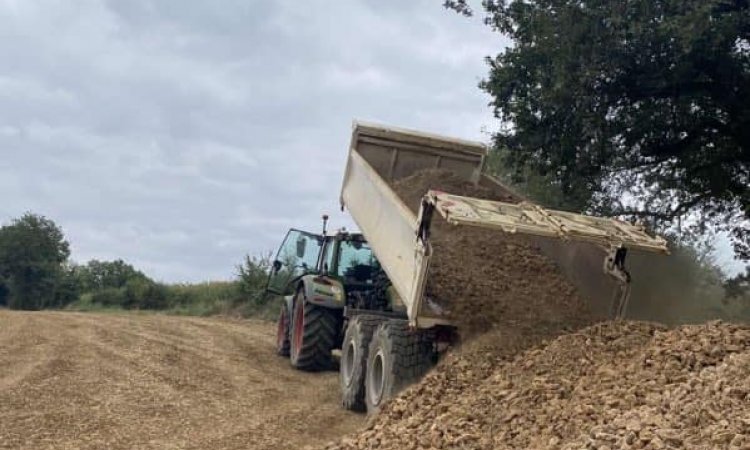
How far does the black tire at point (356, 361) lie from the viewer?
8.45 metres

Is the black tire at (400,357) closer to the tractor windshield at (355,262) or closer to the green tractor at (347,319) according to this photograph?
the green tractor at (347,319)

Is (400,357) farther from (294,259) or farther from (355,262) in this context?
(294,259)

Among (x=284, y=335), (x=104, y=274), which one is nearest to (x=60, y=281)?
(x=104, y=274)

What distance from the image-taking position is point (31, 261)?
128 feet

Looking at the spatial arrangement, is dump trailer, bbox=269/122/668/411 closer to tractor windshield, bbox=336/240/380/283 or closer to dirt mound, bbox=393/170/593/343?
tractor windshield, bbox=336/240/380/283

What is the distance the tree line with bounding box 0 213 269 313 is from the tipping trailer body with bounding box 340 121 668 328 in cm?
1790

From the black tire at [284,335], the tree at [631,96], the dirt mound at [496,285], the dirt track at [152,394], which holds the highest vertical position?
the tree at [631,96]

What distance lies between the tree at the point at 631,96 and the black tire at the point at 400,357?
4770 mm

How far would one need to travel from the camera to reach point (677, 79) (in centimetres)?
1080

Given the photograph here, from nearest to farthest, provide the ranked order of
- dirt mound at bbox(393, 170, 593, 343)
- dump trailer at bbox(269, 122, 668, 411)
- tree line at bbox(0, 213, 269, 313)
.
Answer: dump trailer at bbox(269, 122, 668, 411), dirt mound at bbox(393, 170, 593, 343), tree line at bbox(0, 213, 269, 313)

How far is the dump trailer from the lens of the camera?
7.10 meters

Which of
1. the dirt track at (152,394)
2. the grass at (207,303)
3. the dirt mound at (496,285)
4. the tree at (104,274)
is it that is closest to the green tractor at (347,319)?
the dirt track at (152,394)

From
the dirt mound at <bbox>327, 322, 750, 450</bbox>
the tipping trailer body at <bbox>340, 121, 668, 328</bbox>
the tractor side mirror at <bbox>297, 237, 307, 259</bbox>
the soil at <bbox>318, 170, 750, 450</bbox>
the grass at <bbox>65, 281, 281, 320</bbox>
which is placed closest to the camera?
the dirt mound at <bbox>327, 322, 750, 450</bbox>

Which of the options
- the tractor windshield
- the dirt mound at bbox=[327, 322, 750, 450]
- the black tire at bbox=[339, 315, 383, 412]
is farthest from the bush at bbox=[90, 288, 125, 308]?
the dirt mound at bbox=[327, 322, 750, 450]
